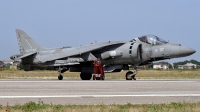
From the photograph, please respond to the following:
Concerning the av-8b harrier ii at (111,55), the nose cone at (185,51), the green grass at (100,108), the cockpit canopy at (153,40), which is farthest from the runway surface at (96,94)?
the cockpit canopy at (153,40)

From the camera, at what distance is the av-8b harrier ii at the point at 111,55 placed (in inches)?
982

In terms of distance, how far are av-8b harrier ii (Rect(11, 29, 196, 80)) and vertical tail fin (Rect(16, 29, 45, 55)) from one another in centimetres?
182

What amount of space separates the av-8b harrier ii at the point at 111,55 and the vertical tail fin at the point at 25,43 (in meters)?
1.82

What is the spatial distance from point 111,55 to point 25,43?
27.1 ft

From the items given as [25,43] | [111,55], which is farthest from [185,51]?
[25,43]

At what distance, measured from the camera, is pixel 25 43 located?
1246 inches

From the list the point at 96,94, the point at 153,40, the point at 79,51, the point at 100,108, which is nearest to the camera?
the point at 100,108

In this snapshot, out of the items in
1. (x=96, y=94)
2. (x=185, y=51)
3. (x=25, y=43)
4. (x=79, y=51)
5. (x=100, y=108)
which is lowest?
(x=100, y=108)

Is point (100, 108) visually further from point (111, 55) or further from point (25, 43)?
point (25, 43)

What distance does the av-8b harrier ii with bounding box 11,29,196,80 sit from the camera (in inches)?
982

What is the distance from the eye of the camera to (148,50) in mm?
25266

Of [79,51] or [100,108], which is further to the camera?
[79,51]

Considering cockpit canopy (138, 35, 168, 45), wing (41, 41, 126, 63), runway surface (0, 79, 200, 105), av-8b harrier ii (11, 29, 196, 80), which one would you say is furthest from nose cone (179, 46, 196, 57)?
runway surface (0, 79, 200, 105)

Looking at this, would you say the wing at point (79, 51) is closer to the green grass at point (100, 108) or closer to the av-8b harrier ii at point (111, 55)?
the av-8b harrier ii at point (111, 55)
